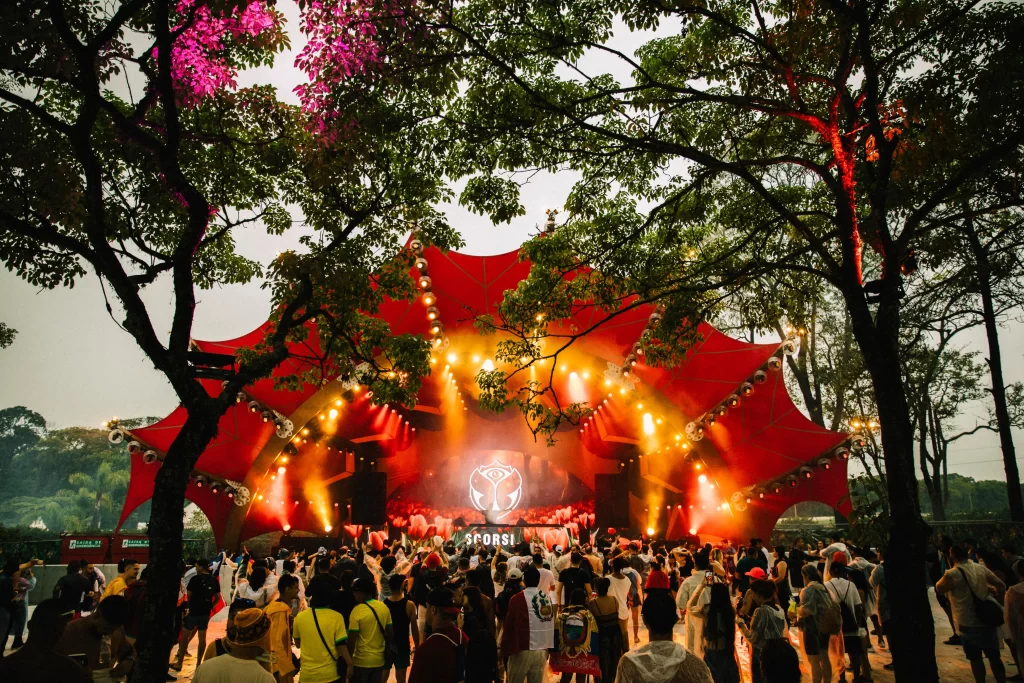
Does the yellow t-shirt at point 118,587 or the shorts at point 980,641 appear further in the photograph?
the yellow t-shirt at point 118,587

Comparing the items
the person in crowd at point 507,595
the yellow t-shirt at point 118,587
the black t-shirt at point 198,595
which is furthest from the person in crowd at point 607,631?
the yellow t-shirt at point 118,587

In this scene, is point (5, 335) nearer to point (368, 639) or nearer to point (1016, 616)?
point (368, 639)

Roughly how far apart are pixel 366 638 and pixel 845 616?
5.09 meters

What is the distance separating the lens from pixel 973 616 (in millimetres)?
6934

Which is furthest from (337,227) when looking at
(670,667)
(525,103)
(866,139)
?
(670,667)

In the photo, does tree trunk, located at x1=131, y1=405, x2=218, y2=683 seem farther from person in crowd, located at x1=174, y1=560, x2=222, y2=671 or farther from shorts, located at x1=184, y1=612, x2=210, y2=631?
shorts, located at x1=184, y1=612, x2=210, y2=631

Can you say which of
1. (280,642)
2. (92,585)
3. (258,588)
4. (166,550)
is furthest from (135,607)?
(92,585)

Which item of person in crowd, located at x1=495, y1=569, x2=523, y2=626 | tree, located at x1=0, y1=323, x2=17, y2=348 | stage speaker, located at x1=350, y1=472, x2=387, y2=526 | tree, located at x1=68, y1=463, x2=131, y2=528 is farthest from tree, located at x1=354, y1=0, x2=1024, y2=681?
tree, located at x1=68, y1=463, x2=131, y2=528

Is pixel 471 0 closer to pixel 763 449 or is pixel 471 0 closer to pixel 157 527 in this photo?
pixel 157 527

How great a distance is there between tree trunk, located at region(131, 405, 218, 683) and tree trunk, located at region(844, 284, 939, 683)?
5980 millimetres

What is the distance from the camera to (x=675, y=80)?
332 inches

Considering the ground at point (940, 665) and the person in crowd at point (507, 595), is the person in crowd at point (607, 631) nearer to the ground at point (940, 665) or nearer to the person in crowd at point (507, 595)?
the person in crowd at point (507, 595)

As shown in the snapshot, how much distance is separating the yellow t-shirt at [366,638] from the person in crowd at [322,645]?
0.19 meters

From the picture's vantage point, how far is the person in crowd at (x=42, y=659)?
338 cm
